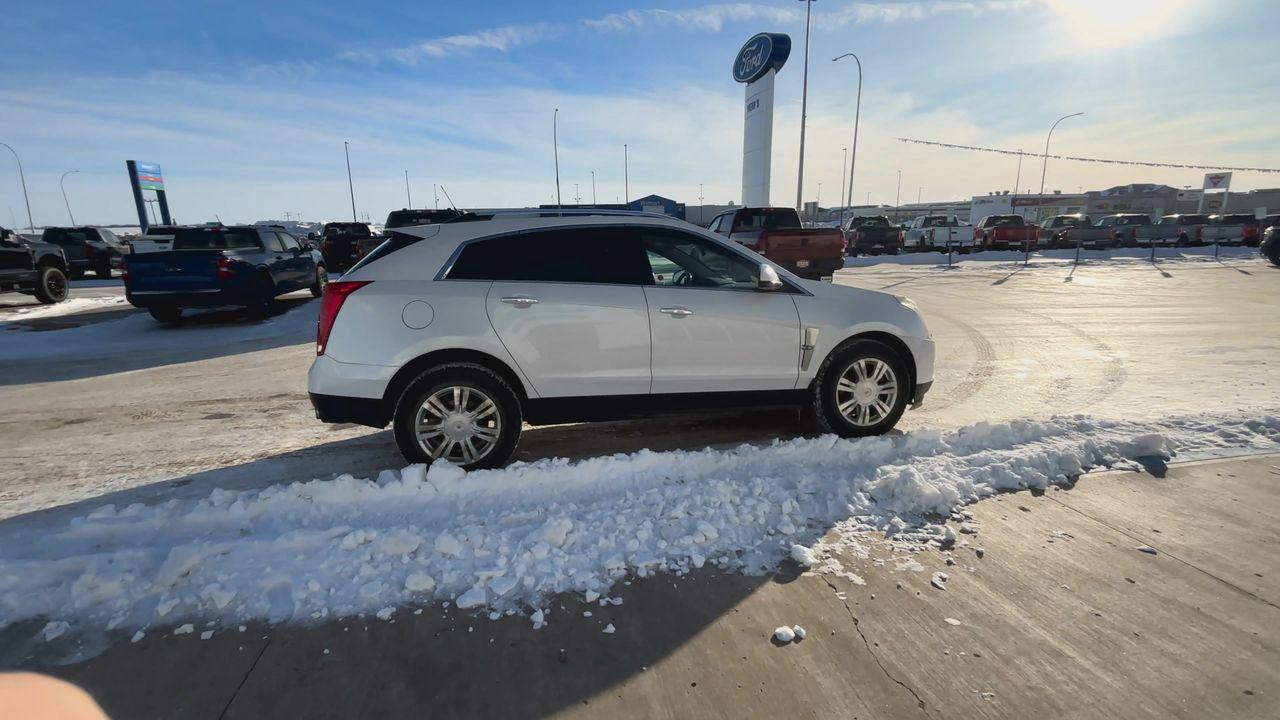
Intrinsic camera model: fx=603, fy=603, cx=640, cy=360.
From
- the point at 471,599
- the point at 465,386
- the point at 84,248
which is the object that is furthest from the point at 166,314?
the point at 84,248

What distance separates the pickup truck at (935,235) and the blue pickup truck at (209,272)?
26.4m

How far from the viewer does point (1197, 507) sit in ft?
11.6

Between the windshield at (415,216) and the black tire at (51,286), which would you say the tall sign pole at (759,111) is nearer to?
the windshield at (415,216)

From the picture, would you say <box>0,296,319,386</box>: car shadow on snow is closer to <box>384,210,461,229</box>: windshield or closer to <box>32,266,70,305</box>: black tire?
<box>32,266,70,305</box>: black tire

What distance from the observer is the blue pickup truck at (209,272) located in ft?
32.4

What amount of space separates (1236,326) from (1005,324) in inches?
123

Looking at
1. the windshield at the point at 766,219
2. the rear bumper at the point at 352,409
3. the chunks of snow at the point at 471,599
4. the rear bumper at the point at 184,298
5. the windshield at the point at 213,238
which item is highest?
the windshield at the point at 766,219

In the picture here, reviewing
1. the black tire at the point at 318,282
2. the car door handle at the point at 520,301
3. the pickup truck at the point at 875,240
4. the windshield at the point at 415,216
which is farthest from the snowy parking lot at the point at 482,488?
the pickup truck at the point at 875,240

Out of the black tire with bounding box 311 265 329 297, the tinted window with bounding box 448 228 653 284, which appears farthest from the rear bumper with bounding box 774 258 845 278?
the black tire with bounding box 311 265 329 297

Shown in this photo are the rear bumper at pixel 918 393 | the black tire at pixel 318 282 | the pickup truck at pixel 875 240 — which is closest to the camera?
the rear bumper at pixel 918 393

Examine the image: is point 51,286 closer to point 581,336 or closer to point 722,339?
point 581,336

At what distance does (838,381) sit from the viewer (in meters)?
4.55

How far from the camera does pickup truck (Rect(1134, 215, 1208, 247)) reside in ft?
94.1

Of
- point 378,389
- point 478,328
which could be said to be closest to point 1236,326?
point 478,328
